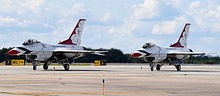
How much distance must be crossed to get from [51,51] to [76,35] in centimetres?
628

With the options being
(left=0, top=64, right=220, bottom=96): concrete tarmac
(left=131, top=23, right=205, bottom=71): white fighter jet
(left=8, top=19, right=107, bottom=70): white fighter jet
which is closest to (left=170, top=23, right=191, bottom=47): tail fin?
(left=131, top=23, right=205, bottom=71): white fighter jet

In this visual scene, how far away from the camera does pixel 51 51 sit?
6888cm

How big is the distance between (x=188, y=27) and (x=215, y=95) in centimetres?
5230

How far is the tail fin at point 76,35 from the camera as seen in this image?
73.6 metres

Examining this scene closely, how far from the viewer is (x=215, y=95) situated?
28016 mm

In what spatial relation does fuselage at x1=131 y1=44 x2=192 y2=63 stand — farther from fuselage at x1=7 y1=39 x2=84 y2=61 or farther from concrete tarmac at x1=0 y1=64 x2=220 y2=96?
concrete tarmac at x1=0 y1=64 x2=220 y2=96

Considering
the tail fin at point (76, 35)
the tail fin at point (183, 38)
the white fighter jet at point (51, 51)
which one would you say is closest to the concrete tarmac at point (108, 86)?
the white fighter jet at point (51, 51)

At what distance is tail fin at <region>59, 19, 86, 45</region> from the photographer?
73562 mm

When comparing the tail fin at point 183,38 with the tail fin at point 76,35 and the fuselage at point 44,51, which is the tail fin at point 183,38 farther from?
the fuselage at point 44,51

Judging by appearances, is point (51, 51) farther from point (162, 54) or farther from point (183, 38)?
point (183, 38)

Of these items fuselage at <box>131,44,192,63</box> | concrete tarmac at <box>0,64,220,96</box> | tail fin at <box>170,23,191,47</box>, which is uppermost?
tail fin at <box>170,23,191,47</box>

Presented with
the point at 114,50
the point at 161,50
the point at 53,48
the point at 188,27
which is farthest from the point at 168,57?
the point at 114,50

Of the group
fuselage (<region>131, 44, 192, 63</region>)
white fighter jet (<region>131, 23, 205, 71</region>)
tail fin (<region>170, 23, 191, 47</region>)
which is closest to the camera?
fuselage (<region>131, 44, 192, 63</region>)

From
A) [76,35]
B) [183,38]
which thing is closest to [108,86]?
[76,35]
